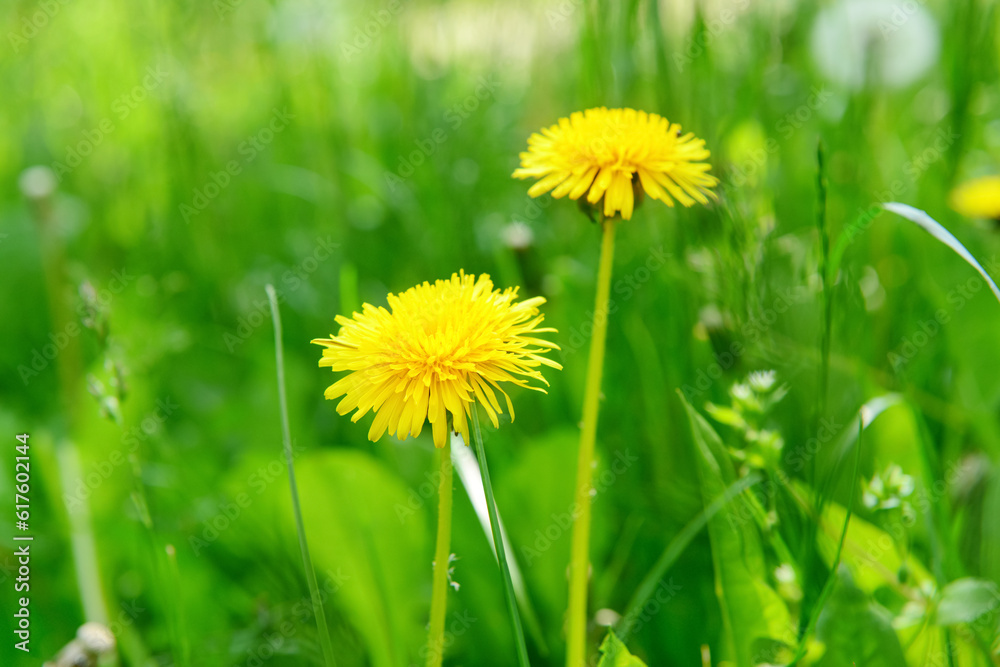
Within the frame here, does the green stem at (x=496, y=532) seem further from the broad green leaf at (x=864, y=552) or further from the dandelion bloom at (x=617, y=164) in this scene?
the broad green leaf at (x=864, y=552)

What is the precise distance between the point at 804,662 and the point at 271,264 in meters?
1.24

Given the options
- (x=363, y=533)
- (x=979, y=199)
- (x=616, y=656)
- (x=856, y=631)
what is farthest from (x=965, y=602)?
(x=979, y=199)

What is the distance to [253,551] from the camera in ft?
2.72

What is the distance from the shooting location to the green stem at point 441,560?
45 cm

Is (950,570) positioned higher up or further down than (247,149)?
further down

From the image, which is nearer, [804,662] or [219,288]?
[804,662]

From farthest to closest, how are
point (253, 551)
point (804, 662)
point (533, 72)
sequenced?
point (533, 72) → point (253, 551) → point (804, 662)

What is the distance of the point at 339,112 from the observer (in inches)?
62.9

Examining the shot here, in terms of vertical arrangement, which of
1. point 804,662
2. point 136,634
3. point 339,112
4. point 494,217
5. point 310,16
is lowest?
point 136,634

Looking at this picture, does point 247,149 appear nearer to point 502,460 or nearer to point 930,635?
point 502,460

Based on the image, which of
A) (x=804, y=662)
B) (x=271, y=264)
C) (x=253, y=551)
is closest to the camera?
(x=804, y=662)

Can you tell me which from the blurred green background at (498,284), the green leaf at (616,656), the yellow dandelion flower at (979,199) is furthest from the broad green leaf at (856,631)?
the yellow dandelion flower at (979,199)

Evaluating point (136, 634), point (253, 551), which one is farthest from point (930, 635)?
point (136, 634)

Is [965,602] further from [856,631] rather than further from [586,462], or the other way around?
[586,462]
